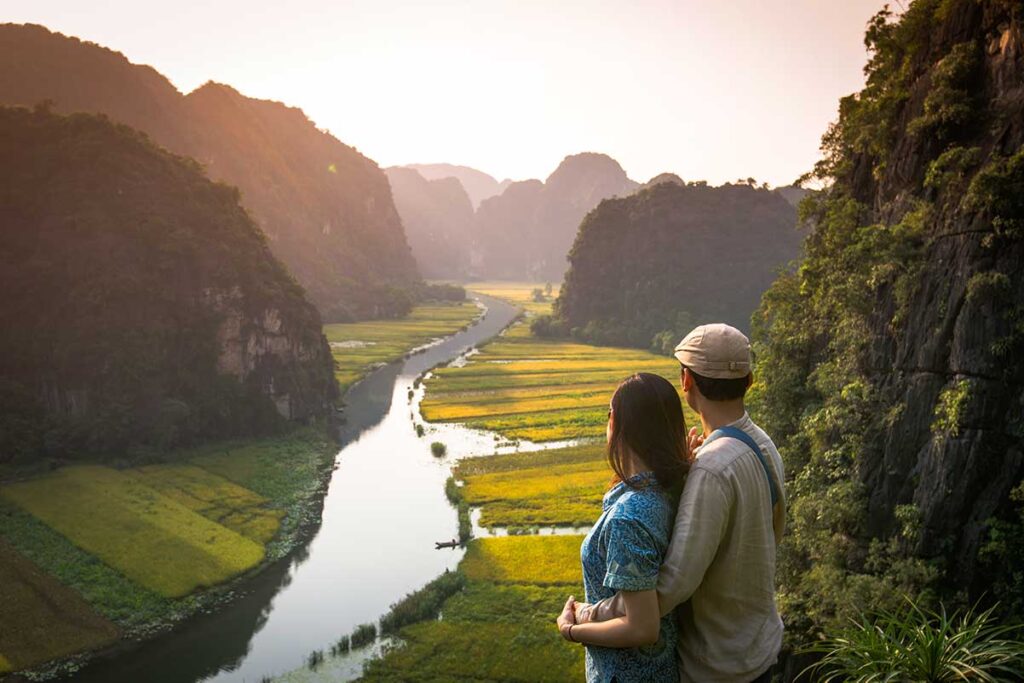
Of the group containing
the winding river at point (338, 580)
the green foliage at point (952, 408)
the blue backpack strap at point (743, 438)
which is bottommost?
the winding river at point (338, 580)

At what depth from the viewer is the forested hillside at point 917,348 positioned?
11.7 meters

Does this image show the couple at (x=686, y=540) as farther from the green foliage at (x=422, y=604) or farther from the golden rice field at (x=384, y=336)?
the golden rice field at (x=384, y=336)

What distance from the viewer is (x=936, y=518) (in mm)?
12125

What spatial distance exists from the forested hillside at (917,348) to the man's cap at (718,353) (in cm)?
994

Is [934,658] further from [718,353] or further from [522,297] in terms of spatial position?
[522,297]

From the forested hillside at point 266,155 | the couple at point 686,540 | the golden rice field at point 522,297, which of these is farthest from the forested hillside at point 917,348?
the golden rice field at point 522,297

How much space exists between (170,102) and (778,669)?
130034 millimetres

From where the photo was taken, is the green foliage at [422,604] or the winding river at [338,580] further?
the green foliage at [422,604]

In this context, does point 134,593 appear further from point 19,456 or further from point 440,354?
point 440,354

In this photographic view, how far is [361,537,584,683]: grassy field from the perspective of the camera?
1777 centimetres

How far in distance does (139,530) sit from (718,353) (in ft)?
95.2

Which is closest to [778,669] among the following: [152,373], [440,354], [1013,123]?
[1013,123]

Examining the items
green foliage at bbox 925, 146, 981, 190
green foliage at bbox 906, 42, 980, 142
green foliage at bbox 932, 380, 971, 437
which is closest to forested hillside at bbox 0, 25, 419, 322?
green foliage at bbox 906, 42, 980, 142

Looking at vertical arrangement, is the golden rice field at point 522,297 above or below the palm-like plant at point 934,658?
above
